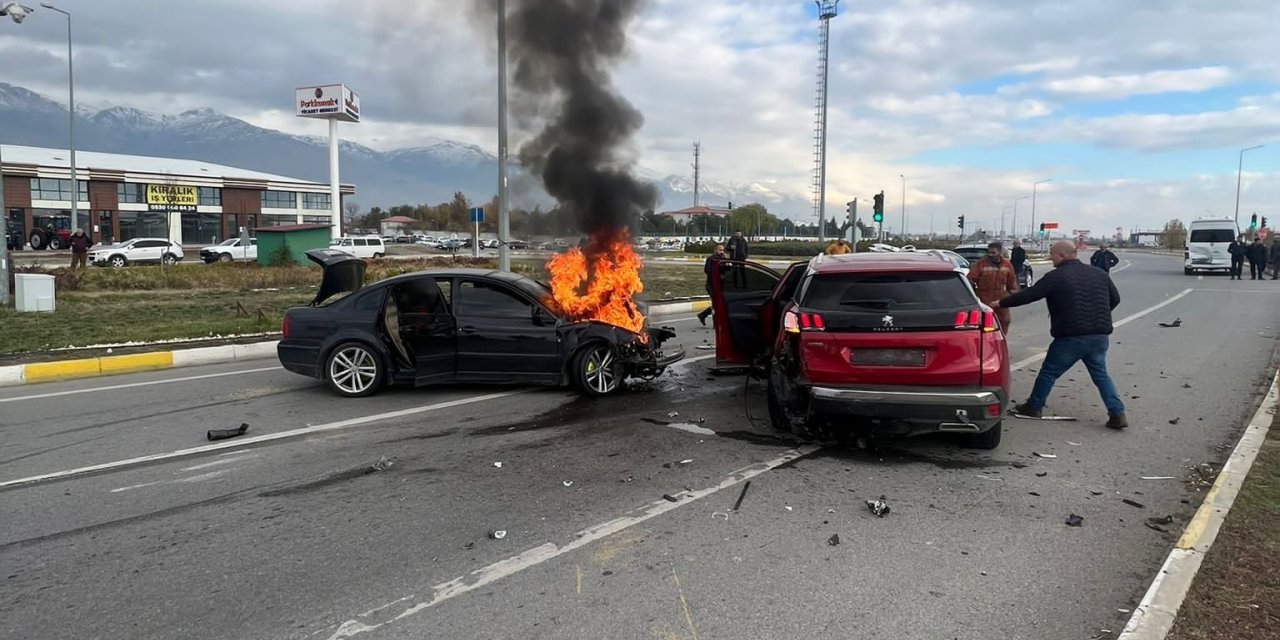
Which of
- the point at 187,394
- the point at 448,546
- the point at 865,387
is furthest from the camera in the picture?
the point at 187,394

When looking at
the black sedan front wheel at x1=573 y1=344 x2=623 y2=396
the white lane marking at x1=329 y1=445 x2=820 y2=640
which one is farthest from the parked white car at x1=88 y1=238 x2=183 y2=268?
the white lane marking at x1=329 y1=445 x2=820 y2=640

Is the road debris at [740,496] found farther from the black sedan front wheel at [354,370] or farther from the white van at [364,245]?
the white van at [364,245]

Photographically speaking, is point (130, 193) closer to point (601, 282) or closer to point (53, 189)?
point (53, 189)

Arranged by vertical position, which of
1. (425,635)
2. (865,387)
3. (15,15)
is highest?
(15,15)

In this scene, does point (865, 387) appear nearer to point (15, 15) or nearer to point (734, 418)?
point (734, 418)

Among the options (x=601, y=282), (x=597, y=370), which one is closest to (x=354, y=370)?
(x=597, y=370)

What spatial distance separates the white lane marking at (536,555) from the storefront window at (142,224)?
223ft

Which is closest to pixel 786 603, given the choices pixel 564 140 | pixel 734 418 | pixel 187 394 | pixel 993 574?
pixel 993 574

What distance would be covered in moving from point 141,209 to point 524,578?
70.3 meters

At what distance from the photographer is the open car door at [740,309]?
24.8 ft

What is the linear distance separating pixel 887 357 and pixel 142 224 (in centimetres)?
7059

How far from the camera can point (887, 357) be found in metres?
5.24

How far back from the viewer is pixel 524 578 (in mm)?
3512

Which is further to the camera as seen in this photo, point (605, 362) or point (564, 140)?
point (564, 140)
